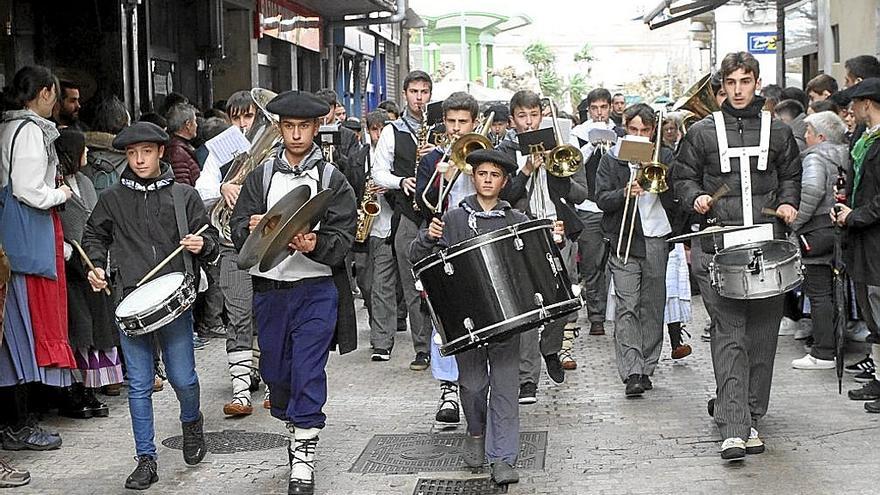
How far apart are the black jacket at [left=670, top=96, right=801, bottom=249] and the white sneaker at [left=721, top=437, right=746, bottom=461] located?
104 cm

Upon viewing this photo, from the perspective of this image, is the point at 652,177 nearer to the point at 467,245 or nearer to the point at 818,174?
the point at 818,174

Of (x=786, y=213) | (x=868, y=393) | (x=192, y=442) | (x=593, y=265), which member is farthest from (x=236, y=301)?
(x=593, y=265)

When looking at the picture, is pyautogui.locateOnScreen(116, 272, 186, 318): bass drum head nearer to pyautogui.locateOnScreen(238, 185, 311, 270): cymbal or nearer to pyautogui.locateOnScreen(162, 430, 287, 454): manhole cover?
pyautogui.locateOnScreen(238, 185, 311, 270): cymbal

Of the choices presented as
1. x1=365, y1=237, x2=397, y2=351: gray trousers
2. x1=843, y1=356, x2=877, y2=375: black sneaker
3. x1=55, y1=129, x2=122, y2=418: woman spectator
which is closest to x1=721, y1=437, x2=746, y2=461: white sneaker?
x1=843, y1=356, x2=877, y2=375: black sneaker

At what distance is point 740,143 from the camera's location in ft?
24.1

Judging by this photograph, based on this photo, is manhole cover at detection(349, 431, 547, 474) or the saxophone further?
the saxophone

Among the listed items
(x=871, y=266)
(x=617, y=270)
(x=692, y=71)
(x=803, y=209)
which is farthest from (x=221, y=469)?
(x=692, y=71)

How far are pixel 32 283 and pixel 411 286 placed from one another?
3.14 metres

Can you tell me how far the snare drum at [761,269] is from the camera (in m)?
6.73

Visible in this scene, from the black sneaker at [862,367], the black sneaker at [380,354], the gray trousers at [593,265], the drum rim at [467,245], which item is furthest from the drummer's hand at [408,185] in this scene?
the black sneaker at [862,367]

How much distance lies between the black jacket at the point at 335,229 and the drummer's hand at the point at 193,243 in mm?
226

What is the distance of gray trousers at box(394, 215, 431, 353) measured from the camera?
1000cm

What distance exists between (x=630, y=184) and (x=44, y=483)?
4.03 metres

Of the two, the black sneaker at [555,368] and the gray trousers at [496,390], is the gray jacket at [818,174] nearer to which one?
the black sneaker at [555,368]
